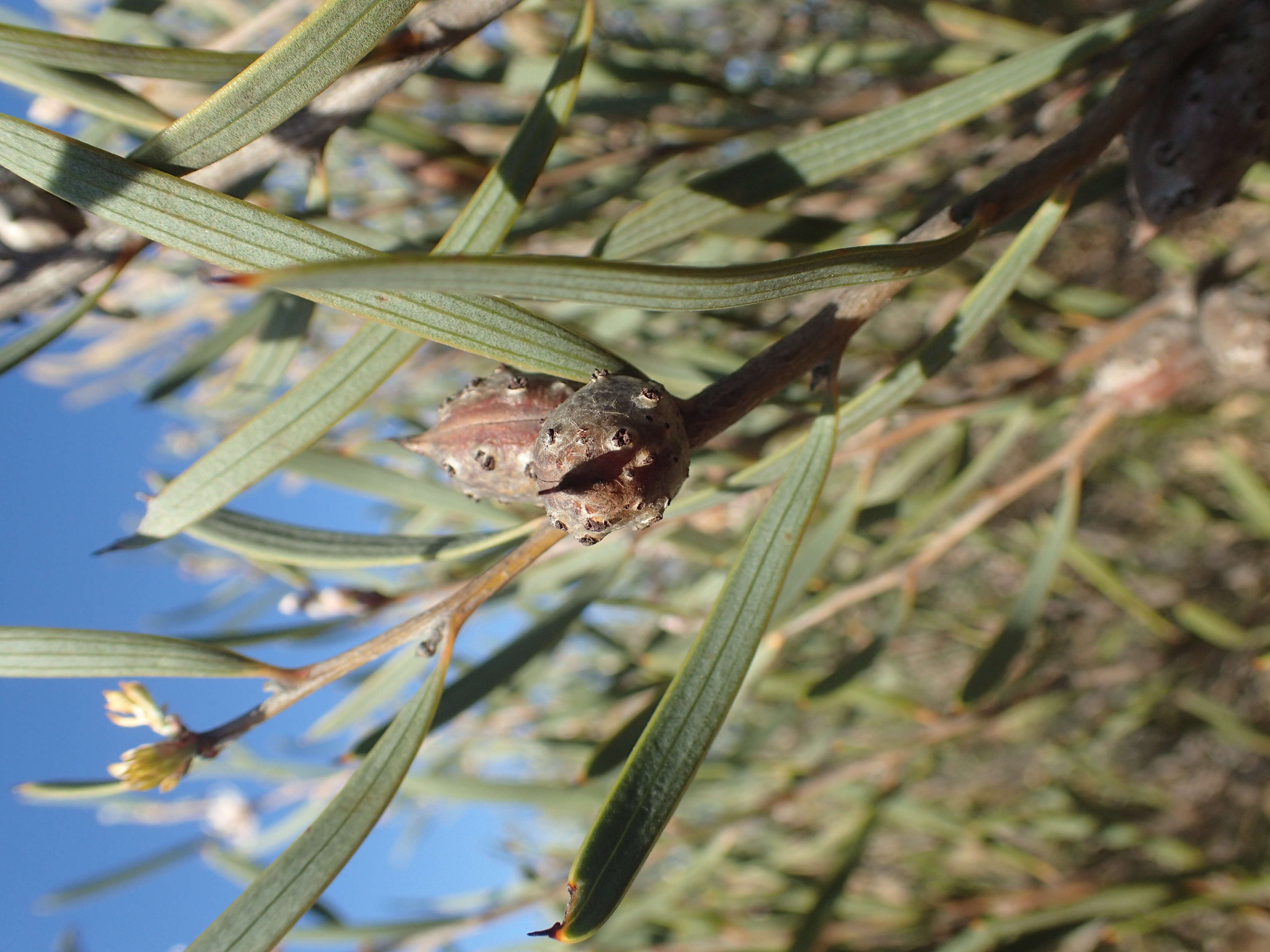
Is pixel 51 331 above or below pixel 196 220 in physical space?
above

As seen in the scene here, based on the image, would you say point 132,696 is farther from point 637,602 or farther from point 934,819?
point 934,819

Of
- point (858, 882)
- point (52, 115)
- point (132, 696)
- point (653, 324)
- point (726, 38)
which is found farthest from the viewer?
point (858, 882)

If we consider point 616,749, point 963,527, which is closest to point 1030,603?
point 963,527

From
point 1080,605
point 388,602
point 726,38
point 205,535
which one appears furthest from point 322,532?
point 1080,605

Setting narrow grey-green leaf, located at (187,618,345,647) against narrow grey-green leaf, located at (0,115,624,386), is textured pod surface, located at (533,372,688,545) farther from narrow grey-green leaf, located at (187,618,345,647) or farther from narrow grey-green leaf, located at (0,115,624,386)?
narrow grey-green leaf, located at (187,618,345,647)

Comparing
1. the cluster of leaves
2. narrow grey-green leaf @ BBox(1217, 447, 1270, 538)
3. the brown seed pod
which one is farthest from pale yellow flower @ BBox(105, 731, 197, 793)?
narrow grey-green leaf @ BBox(1217, 447, 1270, 538)

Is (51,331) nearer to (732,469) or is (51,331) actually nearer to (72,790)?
(72,790)
